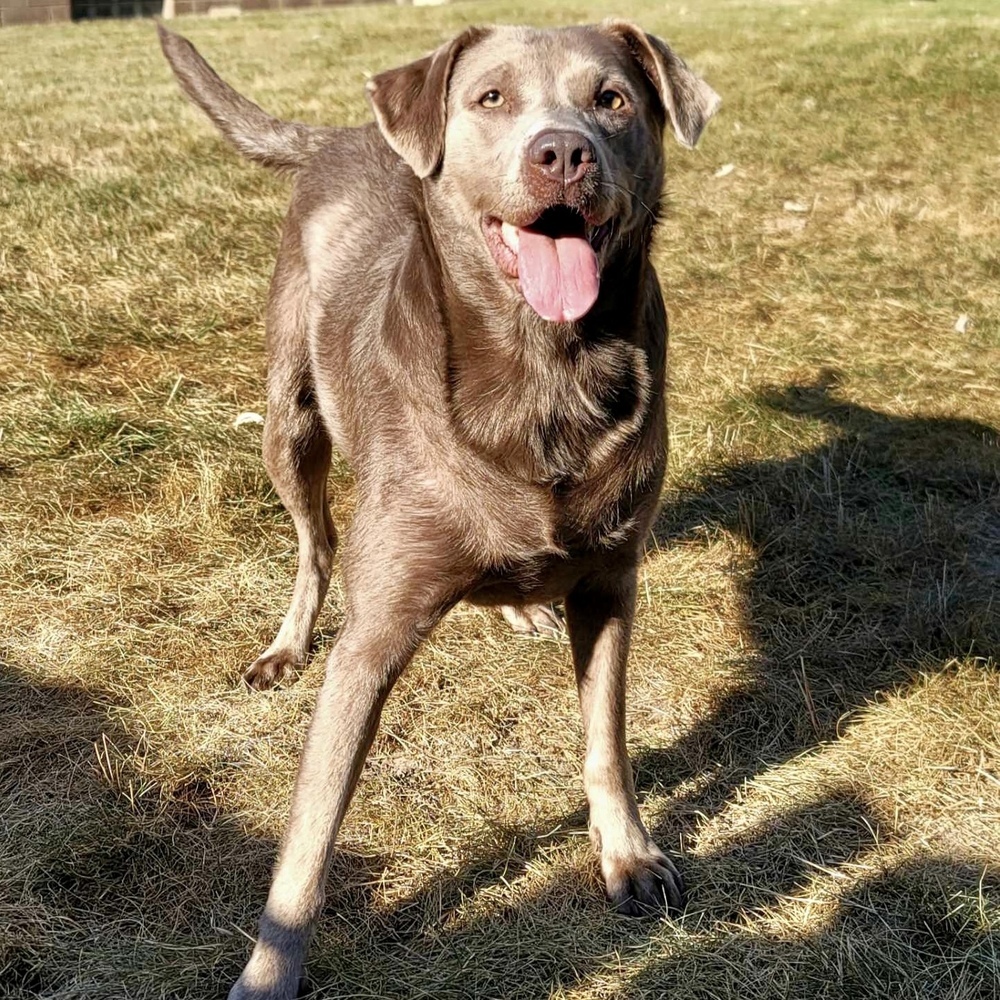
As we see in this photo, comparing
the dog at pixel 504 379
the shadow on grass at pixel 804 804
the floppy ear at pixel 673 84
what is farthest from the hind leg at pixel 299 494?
the floppy ear at pixel 673 84

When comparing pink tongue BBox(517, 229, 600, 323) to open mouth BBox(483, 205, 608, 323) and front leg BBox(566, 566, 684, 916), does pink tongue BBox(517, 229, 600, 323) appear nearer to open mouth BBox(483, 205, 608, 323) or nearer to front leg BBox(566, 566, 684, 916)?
open mouth BBox(483, 205, 608, 323)

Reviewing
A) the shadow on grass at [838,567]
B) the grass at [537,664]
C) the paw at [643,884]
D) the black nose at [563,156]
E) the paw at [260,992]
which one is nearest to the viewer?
the black nose at [563,156]

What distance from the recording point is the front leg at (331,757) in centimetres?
280

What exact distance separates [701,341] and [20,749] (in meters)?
3.92

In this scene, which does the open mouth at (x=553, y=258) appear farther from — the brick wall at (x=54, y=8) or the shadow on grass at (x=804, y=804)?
the brick wall at (x=54, y=8)

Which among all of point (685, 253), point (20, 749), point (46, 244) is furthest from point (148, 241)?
point (20, 749)

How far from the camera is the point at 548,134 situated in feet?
8.79

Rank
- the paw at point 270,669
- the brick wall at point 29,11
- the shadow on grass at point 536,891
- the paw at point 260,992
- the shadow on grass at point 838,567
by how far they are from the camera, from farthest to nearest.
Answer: the brick wall at point 29,11 → the paw at point 270,669 → the shadow on grass at point 838,567 → the shadow on grass at point 536,891 → the paw at point 260,992

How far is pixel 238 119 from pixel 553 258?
199cm

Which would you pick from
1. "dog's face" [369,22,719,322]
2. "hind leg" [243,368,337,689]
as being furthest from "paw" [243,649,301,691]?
"dog's face" [369,22,719,322]

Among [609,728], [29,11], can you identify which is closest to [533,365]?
[609,728]

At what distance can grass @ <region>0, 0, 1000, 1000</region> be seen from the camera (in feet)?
9.78

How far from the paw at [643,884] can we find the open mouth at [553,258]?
1.38m

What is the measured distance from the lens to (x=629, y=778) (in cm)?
327
